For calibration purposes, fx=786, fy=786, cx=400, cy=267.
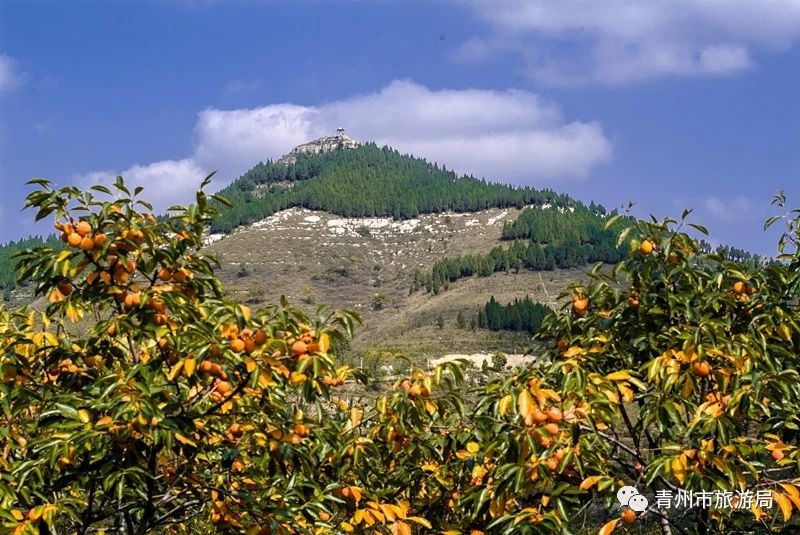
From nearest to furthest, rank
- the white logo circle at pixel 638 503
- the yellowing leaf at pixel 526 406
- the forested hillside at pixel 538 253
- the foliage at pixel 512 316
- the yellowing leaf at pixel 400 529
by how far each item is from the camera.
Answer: the yellowing leaf at pixel 526 406 → the white logo circle at pixel 638 503 → the yellowing leaf at pixel 400 529 → the foliage at pixel 512 316 → the forested hillside at pixel 538 253

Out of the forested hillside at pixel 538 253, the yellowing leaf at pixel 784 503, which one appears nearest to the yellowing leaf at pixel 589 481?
the yellowing leaf at pixel 784 503

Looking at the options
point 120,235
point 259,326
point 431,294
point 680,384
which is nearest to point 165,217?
point 120,235

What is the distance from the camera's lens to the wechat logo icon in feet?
13.3

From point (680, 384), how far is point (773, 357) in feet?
2.22

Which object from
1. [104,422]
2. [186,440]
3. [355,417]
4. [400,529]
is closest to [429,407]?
[355,417]

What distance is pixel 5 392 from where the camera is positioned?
161 inches

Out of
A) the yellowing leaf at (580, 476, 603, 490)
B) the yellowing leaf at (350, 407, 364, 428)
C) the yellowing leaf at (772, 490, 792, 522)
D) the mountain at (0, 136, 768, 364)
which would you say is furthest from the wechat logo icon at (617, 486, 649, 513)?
the mountain at (0, 136, 768, 364)

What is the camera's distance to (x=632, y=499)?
162 inches

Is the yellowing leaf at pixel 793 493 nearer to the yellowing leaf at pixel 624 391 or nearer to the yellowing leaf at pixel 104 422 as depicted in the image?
the yellowing leaf at pixel 624 391

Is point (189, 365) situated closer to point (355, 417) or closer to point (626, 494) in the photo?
point (355, 417)

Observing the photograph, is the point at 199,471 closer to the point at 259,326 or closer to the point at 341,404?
the point at 341,404

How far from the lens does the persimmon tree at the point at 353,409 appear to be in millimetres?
3867

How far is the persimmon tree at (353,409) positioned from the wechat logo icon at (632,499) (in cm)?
7

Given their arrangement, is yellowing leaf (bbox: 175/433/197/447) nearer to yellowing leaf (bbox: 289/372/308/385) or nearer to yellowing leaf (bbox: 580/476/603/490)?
yellowing leaf (bbox: 289/372/308/385)
